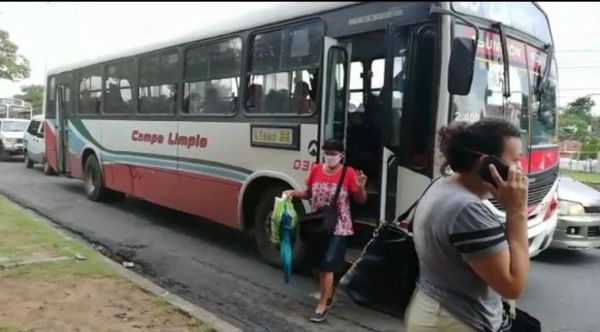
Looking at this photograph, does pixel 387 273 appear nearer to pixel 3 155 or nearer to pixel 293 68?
pixel 293 68

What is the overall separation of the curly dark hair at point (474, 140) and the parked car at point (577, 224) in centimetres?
535

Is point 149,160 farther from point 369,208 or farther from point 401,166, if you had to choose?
point 401,166

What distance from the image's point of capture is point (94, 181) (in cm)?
1022

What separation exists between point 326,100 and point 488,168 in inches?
135

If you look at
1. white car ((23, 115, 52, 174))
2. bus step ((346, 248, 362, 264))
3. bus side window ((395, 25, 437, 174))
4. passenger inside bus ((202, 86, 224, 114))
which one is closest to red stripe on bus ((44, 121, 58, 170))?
white car ((23, 115, 52, 174))

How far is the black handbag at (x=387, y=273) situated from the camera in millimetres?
2295

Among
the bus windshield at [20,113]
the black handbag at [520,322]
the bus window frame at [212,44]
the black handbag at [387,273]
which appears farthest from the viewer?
the bus windshield at [20,113]

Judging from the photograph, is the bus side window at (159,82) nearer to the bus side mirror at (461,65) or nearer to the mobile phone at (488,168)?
the bus side mirror at (461,65)

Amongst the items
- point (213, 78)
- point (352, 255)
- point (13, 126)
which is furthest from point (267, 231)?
point (13, 126)

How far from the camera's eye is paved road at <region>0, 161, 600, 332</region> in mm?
4586

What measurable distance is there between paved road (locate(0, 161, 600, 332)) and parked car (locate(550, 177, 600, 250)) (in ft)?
0.94

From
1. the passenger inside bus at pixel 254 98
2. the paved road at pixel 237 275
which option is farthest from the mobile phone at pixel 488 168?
the passenger inside bus at pixel 254 98

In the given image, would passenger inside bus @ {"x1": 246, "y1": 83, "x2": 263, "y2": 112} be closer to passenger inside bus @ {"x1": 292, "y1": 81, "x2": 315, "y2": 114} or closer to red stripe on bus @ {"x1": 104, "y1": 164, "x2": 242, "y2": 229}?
passenger inside bus @ {"x1": 292, "y1": 81, "x2": 315, "y2": 114}

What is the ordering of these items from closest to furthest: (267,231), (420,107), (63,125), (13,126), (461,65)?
(461,65) < (420,107) < (267,231) < (63,125) < (13,126)
